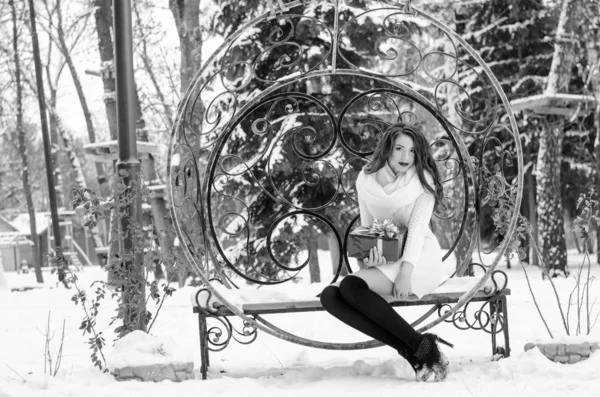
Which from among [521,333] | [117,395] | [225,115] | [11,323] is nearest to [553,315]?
[521,333]

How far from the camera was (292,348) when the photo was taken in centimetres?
503

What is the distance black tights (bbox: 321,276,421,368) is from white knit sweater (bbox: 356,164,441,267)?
266 millimetres

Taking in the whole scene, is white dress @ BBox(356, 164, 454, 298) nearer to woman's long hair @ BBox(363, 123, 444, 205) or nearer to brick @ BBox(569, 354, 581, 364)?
woman's long hair @ BBox(363, 123, 444, 205)

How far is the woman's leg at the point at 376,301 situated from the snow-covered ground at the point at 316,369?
0.74 ft

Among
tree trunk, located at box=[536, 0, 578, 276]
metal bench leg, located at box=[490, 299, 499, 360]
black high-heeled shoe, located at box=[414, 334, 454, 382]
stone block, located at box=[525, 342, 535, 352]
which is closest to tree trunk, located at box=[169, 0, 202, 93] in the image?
tree trunk, located at box=[536, 0, 578, 276]

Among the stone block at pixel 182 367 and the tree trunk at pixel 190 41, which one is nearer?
the stone block at pixel 182 367

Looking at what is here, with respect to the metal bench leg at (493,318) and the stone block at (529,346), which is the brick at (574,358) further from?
the metal bench leg at (493,318)

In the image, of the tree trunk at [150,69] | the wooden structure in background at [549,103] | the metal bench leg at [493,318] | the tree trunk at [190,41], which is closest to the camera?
the metal bench leg at [493,318]

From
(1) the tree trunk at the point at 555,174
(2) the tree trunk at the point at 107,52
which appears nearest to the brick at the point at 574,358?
(2) the tree trunk at the point at 107,52

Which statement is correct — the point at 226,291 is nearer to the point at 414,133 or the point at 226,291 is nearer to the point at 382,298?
the point at 382,298

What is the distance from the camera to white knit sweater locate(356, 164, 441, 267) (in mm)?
3840

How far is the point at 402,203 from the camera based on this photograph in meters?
3.93

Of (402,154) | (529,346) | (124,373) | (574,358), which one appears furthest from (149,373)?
(574,358)

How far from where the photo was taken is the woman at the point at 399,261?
3660 millimetres
